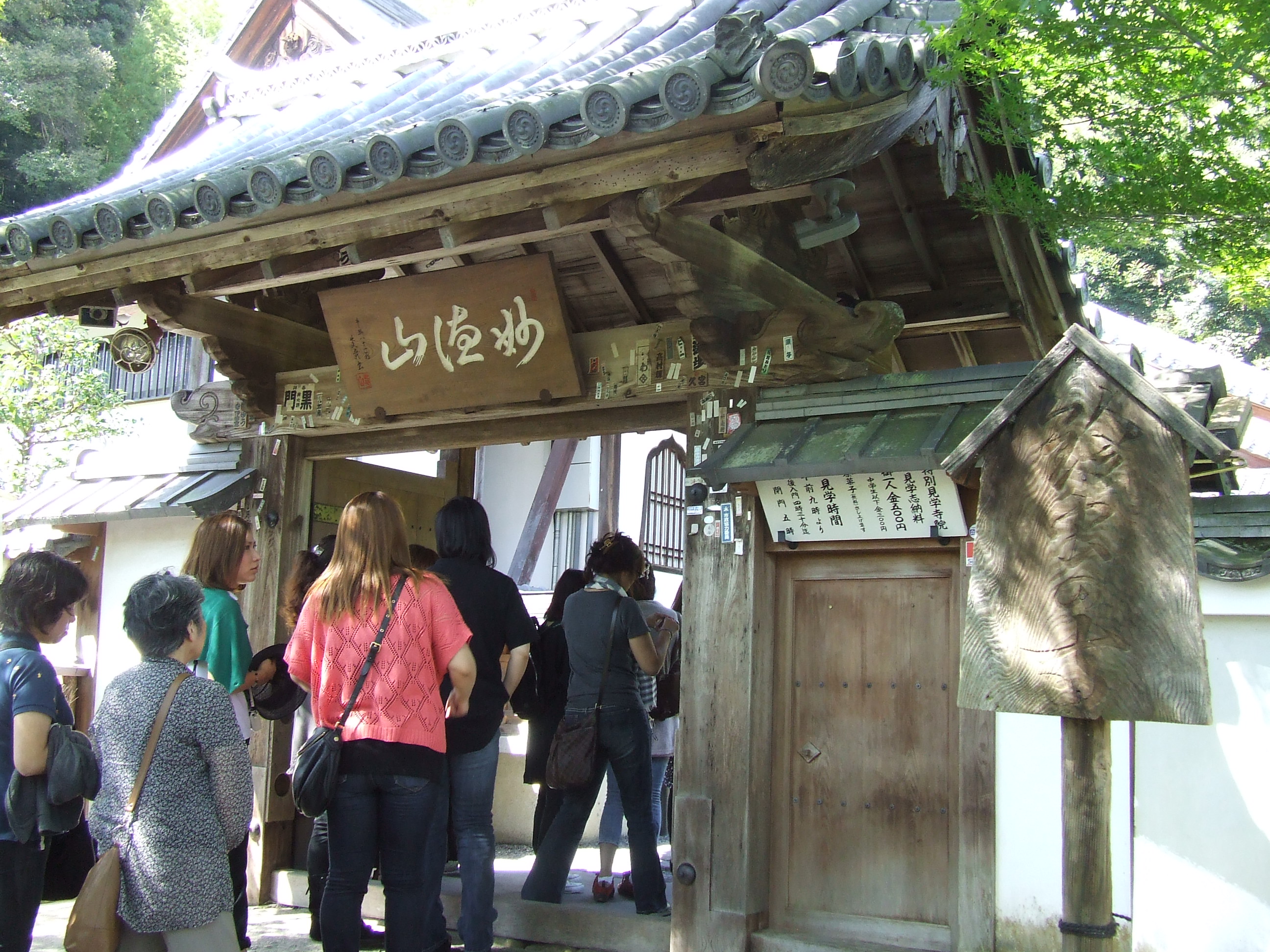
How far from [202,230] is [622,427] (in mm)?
2601

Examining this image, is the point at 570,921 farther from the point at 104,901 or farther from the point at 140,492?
the point at 140,492

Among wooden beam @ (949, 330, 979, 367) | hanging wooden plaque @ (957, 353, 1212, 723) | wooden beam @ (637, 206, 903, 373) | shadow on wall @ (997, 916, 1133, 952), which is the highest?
wooden beam @ (949, 330, 979, 367)

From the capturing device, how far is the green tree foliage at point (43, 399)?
12219 mm

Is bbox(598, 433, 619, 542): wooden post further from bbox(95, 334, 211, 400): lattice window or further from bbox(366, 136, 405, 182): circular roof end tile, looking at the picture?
bbox(366, 136, 405, 182): circular roof end tile

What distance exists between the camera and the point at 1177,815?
16.4ft

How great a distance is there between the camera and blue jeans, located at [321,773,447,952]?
13.9ft

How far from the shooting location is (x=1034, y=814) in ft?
16.6

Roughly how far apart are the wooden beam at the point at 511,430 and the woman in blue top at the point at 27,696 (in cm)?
322

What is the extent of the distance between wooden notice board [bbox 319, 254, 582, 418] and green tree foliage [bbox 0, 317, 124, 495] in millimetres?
6947

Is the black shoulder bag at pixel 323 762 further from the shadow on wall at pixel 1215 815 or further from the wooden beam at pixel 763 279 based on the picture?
the shadow on wall at pixel 1215 815

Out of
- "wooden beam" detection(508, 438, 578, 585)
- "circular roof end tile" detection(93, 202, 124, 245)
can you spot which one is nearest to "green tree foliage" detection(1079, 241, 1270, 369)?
"wooden beam" detection(508, 438, 578, 585)

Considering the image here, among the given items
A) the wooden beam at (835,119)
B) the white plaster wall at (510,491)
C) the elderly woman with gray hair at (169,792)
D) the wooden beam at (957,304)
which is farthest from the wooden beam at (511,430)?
the white plaster wall at (510,491)

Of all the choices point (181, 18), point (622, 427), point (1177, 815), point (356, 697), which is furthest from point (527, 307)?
point (181, 18)

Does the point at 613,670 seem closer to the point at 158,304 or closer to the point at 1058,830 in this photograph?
the point at 1058,830
